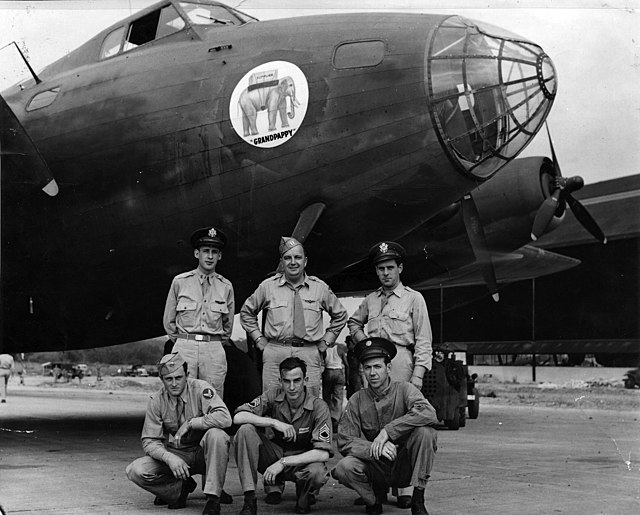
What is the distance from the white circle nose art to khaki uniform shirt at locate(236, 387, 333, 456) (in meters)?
2.80

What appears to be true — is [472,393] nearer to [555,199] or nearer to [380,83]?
[555,199]

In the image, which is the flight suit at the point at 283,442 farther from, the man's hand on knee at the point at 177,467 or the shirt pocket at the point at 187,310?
the shirt pocket at the point at 187,310

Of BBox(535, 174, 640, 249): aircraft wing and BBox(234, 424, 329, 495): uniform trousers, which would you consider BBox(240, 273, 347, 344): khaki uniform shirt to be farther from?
BBox(535, 174, 640, 249): aircraft wing

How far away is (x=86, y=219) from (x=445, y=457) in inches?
197

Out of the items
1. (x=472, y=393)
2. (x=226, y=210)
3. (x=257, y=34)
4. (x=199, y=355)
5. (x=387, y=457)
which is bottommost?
(x=472, y=393)

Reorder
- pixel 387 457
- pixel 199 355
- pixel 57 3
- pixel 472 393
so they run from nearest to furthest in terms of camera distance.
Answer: pixel 387 457, pixel 199 355, pixel 57 3, pixel 472 393

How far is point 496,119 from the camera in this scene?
7.54 meters

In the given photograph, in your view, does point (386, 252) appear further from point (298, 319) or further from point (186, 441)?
point (186, 441)

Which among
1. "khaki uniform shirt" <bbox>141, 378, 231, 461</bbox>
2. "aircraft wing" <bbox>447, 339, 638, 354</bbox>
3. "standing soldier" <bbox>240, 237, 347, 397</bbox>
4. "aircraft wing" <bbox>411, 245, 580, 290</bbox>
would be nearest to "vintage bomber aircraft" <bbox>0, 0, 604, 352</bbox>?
"standing soldier" <bbox>240, 237, 347, 397</bbox>

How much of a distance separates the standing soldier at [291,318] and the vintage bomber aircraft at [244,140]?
3.75 ft

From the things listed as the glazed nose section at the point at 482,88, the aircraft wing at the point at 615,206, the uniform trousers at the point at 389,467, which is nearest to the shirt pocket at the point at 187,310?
the uniform trousers at the point at 389,467

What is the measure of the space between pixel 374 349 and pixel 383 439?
70cm

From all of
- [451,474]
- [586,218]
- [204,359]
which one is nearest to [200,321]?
[204,359]

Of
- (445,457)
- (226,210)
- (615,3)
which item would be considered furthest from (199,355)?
(615,3)
